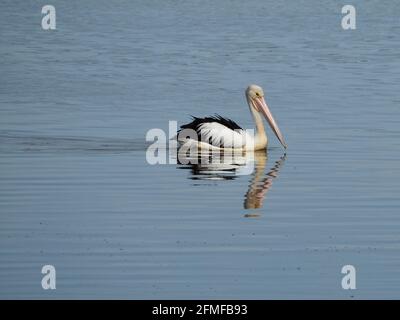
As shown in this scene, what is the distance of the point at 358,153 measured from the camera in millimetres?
14391

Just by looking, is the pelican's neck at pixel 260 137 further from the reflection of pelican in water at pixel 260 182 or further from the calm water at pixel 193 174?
the calm water at pixel 193 174

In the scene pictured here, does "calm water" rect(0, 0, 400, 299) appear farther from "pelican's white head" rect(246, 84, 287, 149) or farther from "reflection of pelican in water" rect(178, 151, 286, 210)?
"pelican's white head" rect(246, 84, 287, 149)

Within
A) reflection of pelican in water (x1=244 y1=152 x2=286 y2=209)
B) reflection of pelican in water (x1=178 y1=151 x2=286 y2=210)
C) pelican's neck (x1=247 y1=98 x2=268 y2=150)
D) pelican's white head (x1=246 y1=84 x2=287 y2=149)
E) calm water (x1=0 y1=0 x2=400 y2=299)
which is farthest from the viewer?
pelican's white head (x1=246 y1=84 x2=287 y2=149)

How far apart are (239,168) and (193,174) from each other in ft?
2.80

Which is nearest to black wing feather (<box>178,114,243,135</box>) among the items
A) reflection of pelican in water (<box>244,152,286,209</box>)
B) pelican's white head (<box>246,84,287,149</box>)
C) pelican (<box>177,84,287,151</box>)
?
pelican (<box>177,84,287,151</box>)

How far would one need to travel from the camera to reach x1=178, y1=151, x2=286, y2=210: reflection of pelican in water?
40.0ft

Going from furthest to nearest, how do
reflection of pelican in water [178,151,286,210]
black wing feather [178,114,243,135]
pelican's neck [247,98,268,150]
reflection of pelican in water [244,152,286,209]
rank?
pelican's neck [247,98,268,150], black wing feather [178,114,243,135], reflection of pelican in water [178,151,286,210], reflection of pelican in water [244,152,286,209]

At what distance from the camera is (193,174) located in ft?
43.8

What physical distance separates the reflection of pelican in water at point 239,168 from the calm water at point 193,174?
0.06m

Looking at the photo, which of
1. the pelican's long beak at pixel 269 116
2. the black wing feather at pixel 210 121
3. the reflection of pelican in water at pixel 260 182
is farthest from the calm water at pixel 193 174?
the black wing feather at pixel 210 121

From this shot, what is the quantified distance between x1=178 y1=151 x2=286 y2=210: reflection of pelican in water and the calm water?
2.3 inches

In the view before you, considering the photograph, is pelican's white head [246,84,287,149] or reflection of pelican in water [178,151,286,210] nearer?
reflection of pelican in water [178,151,286,210]

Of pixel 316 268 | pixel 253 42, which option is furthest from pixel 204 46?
pixel 316 268

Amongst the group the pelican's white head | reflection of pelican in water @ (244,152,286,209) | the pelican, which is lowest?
reflection of pelican in water @ (244,152,286,209)
